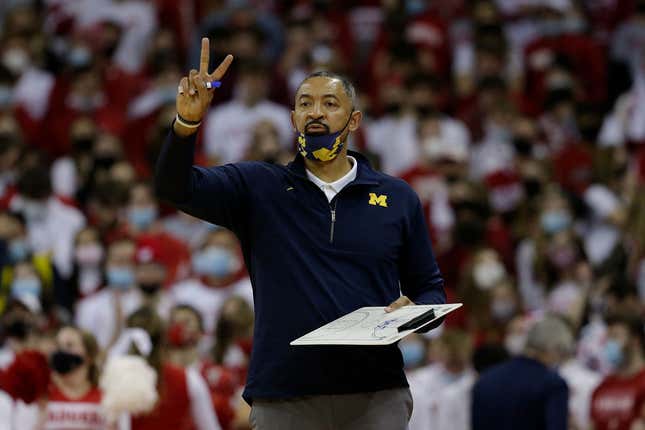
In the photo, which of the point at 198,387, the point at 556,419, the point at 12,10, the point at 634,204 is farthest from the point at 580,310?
the point at 12,10

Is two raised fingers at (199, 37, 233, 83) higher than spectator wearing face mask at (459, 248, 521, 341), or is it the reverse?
two raised fingers at (199, 37, 233, 83)

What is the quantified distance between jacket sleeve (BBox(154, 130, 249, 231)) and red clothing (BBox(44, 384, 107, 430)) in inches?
110

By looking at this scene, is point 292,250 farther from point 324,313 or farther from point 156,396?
point 156,396

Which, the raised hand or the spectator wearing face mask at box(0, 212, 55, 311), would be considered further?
the spectator wearing face mask at box(0, 212, 55, 311)

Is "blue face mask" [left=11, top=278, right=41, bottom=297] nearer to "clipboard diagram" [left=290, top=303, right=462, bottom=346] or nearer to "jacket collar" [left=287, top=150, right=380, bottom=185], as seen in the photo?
"jacket collar" [left=287, top=150, right=380, bottom=185]

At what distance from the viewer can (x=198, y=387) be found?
8305 millimetres

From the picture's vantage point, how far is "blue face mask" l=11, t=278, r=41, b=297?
10.8 metres

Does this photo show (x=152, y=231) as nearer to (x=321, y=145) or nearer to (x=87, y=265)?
(x=87, y=265)

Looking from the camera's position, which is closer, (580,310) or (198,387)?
(198,387)

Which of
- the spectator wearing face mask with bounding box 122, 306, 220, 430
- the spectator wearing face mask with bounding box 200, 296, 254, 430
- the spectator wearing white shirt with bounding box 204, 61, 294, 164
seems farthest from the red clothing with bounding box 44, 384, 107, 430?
the spectator wearing white shirt with bounding box 204, 61, 294, 164

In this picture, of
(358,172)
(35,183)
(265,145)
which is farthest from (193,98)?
(265,145)

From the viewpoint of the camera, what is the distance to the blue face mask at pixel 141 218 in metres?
12.9

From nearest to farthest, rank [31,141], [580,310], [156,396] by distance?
[156,396] → [580,310] → [31,141]

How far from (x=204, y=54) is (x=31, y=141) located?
34.9 feet
